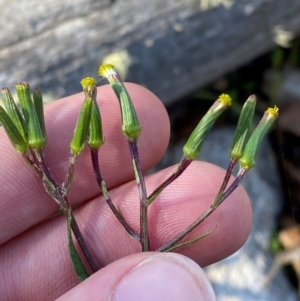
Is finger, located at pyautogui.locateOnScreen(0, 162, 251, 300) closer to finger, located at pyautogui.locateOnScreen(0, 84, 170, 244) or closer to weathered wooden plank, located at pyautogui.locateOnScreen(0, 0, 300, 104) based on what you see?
finger, located at pyautogui.locateOnScreen(0, 84, 170, 244)

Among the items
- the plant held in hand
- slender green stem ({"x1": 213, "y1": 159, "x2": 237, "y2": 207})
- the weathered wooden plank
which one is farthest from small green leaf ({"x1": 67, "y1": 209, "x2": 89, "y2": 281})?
the weathered wooden plank

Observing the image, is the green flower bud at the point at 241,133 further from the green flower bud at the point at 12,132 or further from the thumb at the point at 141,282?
the green flower bud at the point at 12,132

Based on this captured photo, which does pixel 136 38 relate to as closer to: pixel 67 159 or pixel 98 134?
pixel 67 159

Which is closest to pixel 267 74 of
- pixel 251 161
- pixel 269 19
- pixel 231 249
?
pixel 269 19

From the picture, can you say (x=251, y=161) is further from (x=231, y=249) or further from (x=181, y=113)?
(x=181, y=113)

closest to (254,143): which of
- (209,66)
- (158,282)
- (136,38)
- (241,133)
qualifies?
(241,133)

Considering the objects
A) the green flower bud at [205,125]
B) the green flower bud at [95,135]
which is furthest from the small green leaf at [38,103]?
the green flower bud at [205,125]
